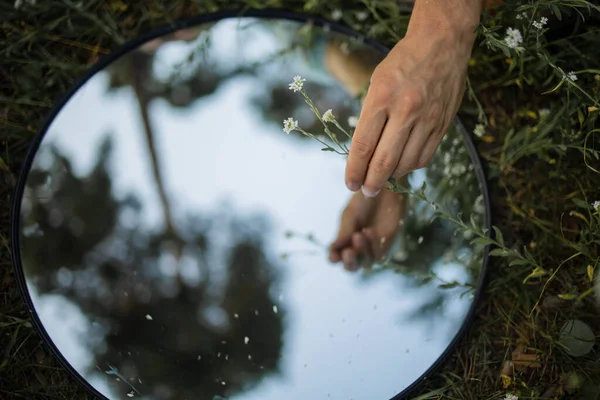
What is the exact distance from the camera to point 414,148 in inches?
29.0

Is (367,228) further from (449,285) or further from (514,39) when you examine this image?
(514,39)

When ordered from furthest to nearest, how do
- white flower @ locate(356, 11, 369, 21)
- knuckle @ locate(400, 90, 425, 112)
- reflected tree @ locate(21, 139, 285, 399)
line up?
white flower @ locate(356, 11, 369, 21)
reflected tree @ locate(21, 139, 285, 399)
knuckle @ locate(400, 90, 425, 112)

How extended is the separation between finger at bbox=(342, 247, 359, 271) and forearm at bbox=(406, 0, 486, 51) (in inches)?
13.6

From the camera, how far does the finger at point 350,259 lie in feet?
3.00

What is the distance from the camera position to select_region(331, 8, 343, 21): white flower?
1.04m

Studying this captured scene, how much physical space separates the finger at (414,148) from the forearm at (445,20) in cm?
13

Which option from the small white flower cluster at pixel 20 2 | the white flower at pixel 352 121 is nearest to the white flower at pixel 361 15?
the white flower at pixel 352 121

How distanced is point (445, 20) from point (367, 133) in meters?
0.19

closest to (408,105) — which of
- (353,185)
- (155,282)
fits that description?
(353,185)

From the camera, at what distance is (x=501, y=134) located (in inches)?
40.6

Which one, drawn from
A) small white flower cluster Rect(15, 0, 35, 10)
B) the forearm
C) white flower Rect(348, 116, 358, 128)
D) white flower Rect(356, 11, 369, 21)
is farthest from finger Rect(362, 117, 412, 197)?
small white flower cluster Rect(15, 0, 35, 10)

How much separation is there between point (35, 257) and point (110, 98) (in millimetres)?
288

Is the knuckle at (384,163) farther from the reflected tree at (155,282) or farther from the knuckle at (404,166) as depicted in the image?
the reflected tree at (155,282)

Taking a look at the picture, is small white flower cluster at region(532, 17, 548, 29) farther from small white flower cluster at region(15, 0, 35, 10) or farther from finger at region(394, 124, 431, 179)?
small white flower cluster at region(15, 0, 35, 10)
